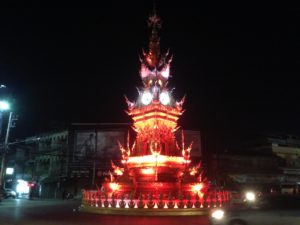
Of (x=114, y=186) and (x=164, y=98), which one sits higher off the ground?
(x=164, y=98)

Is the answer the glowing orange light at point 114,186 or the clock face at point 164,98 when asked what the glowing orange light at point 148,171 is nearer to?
the glowing orange light at point 114,186

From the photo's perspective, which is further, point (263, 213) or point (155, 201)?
point (155, 201)

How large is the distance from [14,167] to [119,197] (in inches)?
2105

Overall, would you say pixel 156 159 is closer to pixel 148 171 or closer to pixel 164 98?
pixel 148 171

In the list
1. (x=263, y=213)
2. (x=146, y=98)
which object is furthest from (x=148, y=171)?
(x=263, y=213)

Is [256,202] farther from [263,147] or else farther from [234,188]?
[263,147]

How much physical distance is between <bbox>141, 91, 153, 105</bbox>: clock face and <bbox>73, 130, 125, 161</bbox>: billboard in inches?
1151

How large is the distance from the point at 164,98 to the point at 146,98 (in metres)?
1.49

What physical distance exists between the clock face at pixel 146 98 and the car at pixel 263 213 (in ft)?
54.7

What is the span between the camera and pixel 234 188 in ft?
193

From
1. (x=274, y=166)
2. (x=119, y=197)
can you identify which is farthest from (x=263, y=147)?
(x=119, y=197)

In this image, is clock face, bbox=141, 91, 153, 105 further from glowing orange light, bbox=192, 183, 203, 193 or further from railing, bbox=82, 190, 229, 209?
railing, bbox=82, 190, 229, 209

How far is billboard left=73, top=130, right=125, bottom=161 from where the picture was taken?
59.5m

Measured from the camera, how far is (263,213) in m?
13.3
